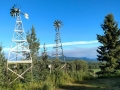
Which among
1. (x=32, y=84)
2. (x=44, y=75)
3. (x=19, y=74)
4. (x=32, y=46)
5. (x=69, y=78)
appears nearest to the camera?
(x=32, y=84)

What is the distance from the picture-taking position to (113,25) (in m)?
28.0

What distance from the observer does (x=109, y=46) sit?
27.9 m

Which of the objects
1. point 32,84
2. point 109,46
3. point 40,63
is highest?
point 109,46

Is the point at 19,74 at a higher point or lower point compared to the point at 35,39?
lower

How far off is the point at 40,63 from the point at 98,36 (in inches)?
364

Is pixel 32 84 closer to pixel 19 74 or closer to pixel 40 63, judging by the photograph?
pixel 19 74

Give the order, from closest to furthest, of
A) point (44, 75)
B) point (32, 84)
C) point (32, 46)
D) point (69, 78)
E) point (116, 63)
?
point (32, 84) → point (44, 75) → point (69, 78) → point (116, 63) → point (32, 46)

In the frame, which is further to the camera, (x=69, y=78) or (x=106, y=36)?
(x=106, y=36)

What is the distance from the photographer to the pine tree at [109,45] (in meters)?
27.5

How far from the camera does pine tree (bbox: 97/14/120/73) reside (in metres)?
27.5

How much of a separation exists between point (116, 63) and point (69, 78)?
28.2ft

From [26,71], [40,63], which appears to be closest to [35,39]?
[40,63]

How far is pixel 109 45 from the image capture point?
27.8 meters

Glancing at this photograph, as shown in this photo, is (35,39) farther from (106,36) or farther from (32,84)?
(32,84)
